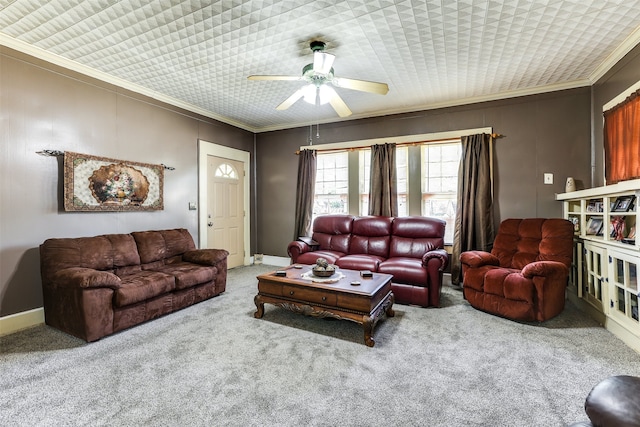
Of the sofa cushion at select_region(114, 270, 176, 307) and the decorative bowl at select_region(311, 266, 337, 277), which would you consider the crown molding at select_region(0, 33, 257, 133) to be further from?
the decorative bowl at select_region(311, 266, 337, 277)

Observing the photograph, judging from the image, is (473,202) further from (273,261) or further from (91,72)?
(91,72)

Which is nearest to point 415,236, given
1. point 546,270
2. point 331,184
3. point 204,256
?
point 546,270

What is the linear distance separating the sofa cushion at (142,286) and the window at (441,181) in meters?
3.74

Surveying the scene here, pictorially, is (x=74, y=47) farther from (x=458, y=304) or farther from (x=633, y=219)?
(x=633, y=219)

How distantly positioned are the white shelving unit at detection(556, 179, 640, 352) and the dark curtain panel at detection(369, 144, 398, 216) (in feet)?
7.22

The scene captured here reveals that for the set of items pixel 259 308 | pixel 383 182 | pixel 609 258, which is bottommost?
pixel 259 308

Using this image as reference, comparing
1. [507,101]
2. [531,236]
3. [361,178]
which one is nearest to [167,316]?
[361,178]

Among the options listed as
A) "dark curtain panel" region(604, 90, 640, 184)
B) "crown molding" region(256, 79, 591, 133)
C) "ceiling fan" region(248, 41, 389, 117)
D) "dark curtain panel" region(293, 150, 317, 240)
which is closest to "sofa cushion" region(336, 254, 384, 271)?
"dark curtain panel" region(293, 150, 317, 240)

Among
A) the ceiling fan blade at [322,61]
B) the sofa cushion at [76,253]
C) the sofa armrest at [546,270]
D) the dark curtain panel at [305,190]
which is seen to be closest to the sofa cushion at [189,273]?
the sofa cushion at [76,253]

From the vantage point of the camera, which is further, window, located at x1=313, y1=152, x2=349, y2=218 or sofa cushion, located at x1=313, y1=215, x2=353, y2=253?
window, located at x1=313, y1=152, x2=349, y2=218

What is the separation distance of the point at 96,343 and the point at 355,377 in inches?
89.1

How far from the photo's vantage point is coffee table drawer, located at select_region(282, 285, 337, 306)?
2.73 m

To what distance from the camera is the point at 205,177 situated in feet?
16.3

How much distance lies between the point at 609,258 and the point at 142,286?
4482mm
